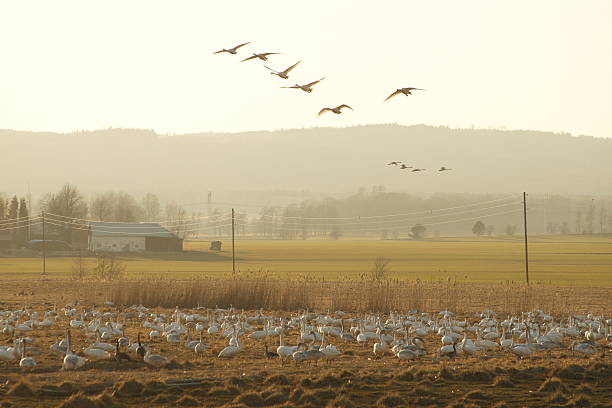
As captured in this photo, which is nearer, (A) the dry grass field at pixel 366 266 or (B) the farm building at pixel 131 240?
(A) the dry grass field at pixel 366 266

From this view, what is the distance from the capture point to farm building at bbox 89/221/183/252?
10775 cm

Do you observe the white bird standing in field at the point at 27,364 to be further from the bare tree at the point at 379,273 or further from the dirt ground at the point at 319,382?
the bare tree at the point at 379,273

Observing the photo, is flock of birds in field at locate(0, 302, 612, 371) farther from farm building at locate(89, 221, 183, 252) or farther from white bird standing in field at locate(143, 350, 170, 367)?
farm building at locate(89, 221, 183, 252)

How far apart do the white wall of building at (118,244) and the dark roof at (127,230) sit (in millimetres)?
495

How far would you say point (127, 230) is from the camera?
113 m

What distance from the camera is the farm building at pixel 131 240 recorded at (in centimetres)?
10775

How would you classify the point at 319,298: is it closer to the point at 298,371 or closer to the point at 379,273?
the point at 379,273

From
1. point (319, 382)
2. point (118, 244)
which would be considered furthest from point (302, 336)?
point (118, 244)

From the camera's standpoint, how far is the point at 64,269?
247 feet

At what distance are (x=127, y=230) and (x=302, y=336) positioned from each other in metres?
90.8

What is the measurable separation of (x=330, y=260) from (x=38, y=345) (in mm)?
71869

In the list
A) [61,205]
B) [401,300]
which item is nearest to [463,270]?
[401,300]

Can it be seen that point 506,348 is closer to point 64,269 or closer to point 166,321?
point 166,321

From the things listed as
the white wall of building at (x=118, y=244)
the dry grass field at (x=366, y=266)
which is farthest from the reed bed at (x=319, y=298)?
the white wall of building at (x=118, y=244)
